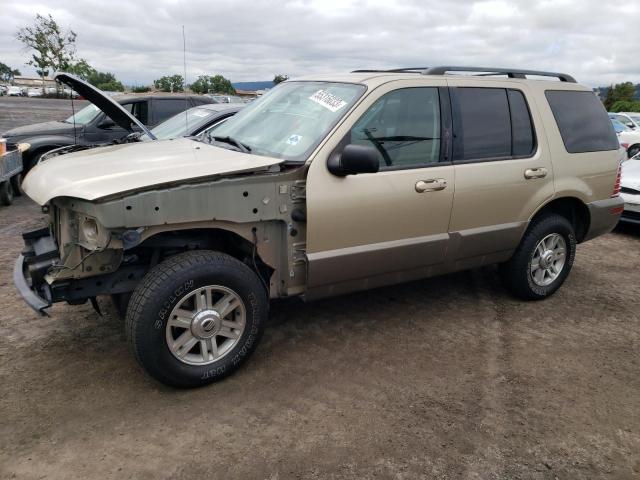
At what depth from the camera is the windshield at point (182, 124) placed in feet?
22.0

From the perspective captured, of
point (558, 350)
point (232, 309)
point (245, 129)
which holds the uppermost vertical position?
point (245, 129)

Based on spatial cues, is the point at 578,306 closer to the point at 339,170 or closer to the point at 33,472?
the point at 339,170

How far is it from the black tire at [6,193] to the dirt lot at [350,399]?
411 cm

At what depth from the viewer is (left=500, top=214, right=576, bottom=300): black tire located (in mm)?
4684

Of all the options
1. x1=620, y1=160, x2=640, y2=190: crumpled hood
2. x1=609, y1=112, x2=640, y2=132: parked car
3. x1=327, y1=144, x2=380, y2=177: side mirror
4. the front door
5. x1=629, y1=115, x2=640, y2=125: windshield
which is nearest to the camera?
x1=327, y1=144, x2=380, y2=177: side mirror

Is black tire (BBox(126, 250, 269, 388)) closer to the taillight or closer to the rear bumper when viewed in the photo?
the rear bumper

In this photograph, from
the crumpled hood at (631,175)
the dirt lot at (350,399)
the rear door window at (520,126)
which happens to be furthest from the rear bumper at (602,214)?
the crumpled hood at (631,175)

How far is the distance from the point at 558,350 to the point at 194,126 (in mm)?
4832

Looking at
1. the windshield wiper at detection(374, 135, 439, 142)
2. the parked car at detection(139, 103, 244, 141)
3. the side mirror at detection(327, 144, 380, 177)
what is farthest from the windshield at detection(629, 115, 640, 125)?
the side mirror at detection(327, 144, 380, 177)

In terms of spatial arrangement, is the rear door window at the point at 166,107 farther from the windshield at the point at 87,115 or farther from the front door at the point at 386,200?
the front door at the point at 386,200

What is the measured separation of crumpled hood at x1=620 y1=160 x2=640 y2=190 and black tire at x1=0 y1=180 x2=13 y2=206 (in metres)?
9.04

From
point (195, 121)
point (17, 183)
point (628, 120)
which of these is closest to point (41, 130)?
point (17, 183)

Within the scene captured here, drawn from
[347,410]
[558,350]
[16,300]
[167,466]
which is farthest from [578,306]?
[16,300]

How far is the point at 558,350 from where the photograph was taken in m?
4.04
